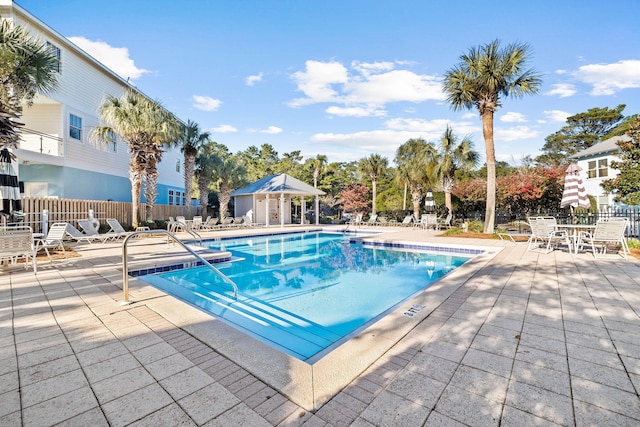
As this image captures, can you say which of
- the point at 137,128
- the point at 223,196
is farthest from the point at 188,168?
the point at 137,128

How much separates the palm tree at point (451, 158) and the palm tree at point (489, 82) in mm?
5970

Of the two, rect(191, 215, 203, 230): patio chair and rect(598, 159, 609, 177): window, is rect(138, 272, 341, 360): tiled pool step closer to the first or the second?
rect(191, 215, 203, 230): patio chair

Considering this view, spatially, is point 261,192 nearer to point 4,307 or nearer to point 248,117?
point 248,117

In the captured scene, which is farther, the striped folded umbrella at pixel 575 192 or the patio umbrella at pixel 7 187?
the striped folded umbrella at pixel 575 192

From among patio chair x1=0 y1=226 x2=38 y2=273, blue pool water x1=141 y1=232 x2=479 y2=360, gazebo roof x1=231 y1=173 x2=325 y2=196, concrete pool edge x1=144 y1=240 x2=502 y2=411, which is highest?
gazebo roof x1=231 y1=173 x2=325 y2=196

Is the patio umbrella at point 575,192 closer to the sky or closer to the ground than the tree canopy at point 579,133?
closer to the ground

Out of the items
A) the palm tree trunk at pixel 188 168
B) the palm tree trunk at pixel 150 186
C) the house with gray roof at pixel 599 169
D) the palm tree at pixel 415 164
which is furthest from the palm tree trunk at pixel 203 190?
the house with gray roof at pixel 599 169

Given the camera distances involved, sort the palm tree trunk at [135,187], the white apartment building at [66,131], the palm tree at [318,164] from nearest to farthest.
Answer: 1. the white apartment building at [66,131]
2. the palm tree trunk at [135,187]
3. the palm tree at [318,164]

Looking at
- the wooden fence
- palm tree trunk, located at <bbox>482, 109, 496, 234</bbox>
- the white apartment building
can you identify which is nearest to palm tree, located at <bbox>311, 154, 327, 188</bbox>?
the wooden fence

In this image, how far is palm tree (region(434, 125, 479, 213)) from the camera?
19.2 metres

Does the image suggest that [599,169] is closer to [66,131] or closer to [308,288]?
[308,288]

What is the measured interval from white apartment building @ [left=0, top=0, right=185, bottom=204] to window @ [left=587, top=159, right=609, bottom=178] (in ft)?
95.0

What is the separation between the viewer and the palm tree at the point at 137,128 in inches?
523

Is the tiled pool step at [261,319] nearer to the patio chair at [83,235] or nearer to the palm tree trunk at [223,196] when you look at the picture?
the patio chair at [83,235]
